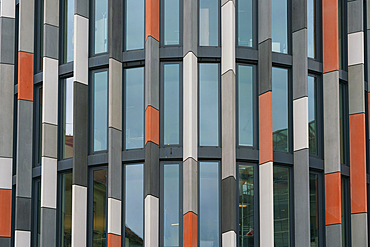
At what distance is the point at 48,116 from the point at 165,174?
5.36m

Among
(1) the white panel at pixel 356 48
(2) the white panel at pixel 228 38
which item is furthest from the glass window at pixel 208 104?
(1) the white panel at pixel 356 48

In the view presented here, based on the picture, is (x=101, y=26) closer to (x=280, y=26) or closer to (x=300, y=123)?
(x=280, y=26)

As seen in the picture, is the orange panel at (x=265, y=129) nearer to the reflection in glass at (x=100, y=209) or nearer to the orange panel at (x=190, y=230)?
the orange panel at (x=190, y=230)

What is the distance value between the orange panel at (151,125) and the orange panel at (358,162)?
7.88m

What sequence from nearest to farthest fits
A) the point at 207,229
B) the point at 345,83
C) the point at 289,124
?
the point at 207,229
the point at 289,124
the point at 345,83

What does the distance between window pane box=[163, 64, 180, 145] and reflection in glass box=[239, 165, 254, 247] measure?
268 centimetres

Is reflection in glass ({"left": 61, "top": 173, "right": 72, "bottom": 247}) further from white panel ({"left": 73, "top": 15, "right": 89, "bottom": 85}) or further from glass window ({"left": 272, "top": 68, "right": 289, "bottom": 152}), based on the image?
glass window ({"left": 272, "top": 68, "right": 289, "bottom": 152})

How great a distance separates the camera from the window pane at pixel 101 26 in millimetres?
25922

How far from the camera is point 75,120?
82.1ft

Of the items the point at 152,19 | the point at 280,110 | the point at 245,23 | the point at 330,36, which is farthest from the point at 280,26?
the point at 152,19

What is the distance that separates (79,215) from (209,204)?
4.68 meters

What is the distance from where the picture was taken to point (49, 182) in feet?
83.7

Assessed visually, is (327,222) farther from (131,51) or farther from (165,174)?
(131,51)

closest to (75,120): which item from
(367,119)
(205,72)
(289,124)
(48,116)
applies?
(48,116)
